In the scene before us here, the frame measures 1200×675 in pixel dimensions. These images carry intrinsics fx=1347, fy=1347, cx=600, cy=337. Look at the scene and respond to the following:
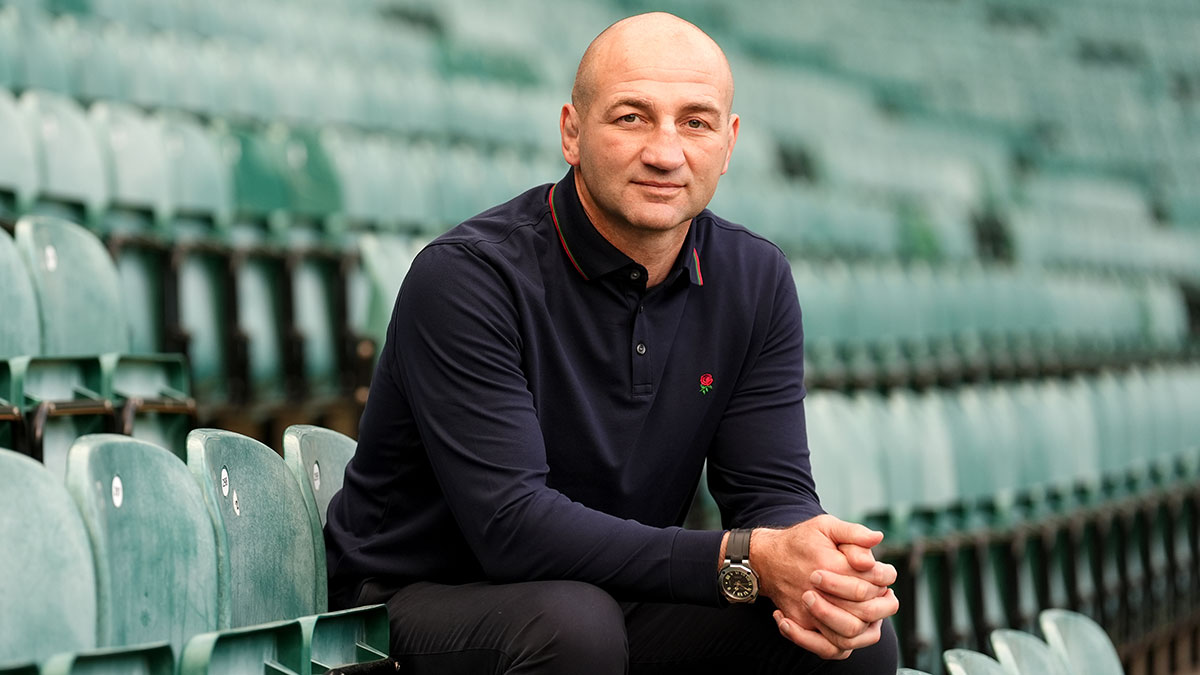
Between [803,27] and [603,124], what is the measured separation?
2.73 metres

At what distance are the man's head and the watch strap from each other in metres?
0.11

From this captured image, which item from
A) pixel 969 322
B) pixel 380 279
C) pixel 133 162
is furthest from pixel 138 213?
pixel 969 322

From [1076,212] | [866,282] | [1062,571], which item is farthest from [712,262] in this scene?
[1076,212]

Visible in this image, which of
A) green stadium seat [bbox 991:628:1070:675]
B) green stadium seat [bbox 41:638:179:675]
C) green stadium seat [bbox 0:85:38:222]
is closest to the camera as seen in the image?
green stadium seat [bbox 41:638:179:675]

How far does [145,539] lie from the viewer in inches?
16.1

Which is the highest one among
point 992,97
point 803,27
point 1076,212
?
point 803,27

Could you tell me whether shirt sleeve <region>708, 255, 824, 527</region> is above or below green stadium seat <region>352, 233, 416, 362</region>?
below

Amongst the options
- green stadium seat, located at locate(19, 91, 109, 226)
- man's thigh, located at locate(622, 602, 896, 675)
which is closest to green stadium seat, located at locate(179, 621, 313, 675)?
man's thigh, located at locate(622, 602, 896, 675)

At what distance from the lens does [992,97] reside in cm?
304

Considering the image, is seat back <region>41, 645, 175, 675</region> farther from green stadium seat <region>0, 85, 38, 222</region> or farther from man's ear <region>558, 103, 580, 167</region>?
green stadium seat <region>0, 85, 38, 222</region>

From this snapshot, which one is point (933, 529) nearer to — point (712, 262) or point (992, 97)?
point (712, 262)

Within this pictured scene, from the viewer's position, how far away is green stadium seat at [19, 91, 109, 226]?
2.94 ft

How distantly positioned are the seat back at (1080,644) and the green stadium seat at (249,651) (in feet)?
1.11

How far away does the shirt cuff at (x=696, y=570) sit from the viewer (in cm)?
42
